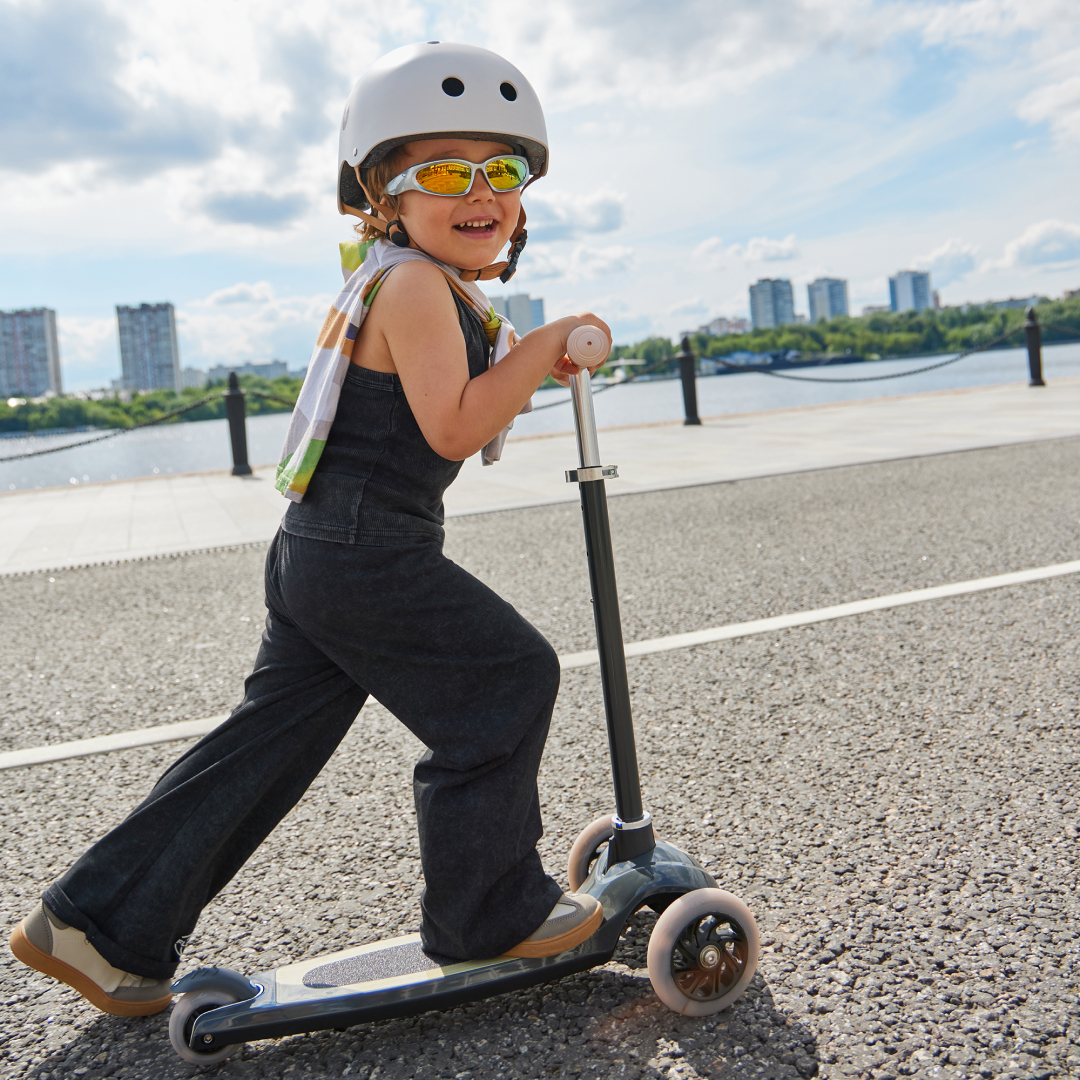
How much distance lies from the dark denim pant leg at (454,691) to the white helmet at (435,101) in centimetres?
64

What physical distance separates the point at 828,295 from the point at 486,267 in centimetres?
8541

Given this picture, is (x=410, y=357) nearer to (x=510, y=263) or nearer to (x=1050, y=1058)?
(x=510, y=263)

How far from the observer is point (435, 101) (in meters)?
1.52

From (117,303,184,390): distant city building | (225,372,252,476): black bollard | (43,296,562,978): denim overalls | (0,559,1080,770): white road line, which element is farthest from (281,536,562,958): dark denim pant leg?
(117,303,184,390): distant city building

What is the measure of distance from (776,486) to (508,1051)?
674cm

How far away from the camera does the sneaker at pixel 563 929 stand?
5.28 ft

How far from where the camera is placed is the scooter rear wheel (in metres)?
1.97

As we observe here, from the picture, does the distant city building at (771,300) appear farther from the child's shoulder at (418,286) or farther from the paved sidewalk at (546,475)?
the child's shoulder at (418,286)

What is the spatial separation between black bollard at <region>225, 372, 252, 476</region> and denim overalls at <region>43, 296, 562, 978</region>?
10215mm

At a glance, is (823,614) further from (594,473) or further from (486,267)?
(486,267)

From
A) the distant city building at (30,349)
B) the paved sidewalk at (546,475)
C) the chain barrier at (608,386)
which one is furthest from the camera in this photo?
the distant city building at (30,349)

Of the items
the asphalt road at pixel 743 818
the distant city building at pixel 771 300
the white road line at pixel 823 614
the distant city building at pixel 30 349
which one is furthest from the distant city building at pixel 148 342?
the white road line at pixel 823 614

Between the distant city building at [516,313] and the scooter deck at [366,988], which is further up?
the distant city building at [516,313]

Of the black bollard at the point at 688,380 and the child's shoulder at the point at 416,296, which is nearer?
the child's shoulder at the point at 416,296
